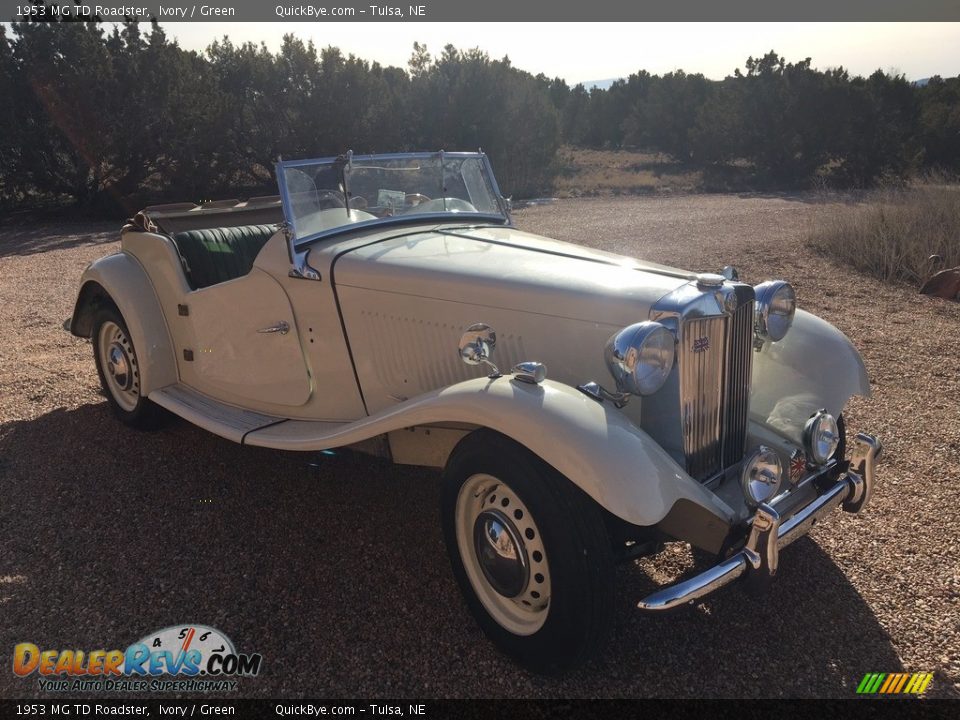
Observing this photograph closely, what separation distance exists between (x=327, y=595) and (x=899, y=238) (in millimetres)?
9015

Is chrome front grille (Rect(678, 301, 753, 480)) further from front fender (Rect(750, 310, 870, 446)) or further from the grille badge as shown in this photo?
front fender (Rect(750, 310, 870, 446))

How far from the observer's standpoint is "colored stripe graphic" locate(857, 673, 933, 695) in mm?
2459

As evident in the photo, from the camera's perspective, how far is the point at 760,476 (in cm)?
256

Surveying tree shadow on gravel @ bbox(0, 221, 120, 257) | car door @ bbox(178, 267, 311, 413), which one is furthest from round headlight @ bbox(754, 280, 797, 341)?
tree shadow on gravel @ bbox(0, 221, 120, 257)

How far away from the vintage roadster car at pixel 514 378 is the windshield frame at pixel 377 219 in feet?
0.04

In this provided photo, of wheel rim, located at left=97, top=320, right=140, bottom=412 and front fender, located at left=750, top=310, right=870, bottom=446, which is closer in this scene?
front fender, located at left=750, top=310, right=870, bottom=446

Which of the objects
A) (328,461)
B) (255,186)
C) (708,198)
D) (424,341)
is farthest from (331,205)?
(708,198)

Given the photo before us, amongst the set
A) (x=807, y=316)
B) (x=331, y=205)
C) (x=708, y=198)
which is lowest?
(x=708, y=198)

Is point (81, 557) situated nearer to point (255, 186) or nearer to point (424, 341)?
point (424, 341)

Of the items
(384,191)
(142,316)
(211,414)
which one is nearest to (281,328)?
(211,414)

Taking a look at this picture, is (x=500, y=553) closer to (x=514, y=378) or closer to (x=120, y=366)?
(x=514, y=378)

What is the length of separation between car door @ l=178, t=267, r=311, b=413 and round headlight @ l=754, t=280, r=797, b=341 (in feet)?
7.26

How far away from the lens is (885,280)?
342 inches

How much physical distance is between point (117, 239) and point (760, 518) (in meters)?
13.8
